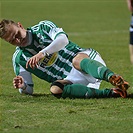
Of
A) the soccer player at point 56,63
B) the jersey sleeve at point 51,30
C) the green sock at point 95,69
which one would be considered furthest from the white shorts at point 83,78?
the jersey sleeve at point 51,30

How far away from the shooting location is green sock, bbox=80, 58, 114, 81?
6524 mm

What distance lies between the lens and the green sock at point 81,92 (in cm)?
672

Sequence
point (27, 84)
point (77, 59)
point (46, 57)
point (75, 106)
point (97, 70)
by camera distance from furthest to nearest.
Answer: point (27, 84)
point (46, 57)
point (77, 59)
point (97, 70)
point (75, 106)

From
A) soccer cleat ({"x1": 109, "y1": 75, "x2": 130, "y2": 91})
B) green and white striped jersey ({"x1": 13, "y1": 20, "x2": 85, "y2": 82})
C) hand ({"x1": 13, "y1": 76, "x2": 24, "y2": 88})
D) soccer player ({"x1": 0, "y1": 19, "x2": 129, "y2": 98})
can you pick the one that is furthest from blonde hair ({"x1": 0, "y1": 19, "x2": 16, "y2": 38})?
soccer cleat ({"x1": 109, "y1": 75, "x2": 130, "y2": 91})

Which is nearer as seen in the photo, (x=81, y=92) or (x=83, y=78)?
(x=81, y=92)

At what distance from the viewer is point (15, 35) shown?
6789mm

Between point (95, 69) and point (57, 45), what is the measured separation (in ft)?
1.60

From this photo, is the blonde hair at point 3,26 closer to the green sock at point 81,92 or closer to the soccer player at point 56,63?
the soccer player at point 56,63

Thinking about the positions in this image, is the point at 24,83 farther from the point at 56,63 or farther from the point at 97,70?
the point at 97,70

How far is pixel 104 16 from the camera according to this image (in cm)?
1973

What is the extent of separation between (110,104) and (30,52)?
1.22 meters

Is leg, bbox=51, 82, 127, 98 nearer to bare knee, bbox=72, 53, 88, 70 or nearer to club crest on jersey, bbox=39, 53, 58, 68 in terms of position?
bare knee, bbox=72, 53, 88, 70

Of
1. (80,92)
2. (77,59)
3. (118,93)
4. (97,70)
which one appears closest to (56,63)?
(77,59)

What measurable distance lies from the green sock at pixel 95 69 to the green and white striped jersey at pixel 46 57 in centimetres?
37
